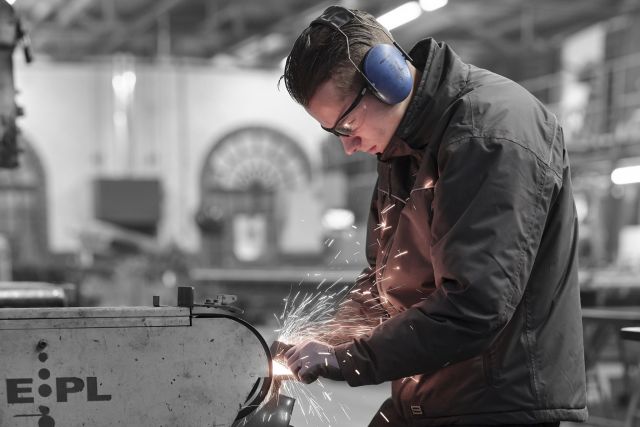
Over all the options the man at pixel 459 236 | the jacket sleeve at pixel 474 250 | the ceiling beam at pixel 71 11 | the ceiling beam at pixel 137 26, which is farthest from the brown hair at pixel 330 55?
the ceiling beam at pixel 71 11

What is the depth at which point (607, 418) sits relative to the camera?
401 cm

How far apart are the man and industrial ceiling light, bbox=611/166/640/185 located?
7431 mm

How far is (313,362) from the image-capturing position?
1267 mm

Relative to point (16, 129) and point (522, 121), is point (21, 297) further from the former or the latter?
point (522, 121)

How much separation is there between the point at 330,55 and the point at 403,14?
848cm

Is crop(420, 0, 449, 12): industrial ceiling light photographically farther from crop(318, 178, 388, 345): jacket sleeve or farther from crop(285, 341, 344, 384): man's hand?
crop(285, 341, 344, 384): man's hand

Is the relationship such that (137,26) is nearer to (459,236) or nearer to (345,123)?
(345,123)

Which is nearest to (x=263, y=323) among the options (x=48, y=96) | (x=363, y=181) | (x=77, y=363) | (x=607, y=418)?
(x=363, y=181)

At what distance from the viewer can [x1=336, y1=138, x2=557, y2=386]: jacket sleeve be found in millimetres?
1097

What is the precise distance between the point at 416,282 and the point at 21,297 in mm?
1331

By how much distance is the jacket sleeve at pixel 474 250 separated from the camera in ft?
3.60

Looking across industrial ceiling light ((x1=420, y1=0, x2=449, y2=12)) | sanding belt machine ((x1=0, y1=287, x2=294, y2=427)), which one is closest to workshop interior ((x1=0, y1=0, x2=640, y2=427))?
industrial ceiling light ((x1=420, y1=0, x2=449, y2=12))

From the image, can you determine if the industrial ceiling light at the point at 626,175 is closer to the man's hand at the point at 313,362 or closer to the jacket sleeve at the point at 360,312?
the jacket sleeve at the point at 360,312

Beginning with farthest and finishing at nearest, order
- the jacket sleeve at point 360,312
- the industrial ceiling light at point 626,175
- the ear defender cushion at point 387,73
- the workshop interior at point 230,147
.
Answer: the workshop interior at point 230,147, the industrial ceiling light at point 626,175, the jacket sleeve at point 360,312, the ear defender cushion at point 387,73
